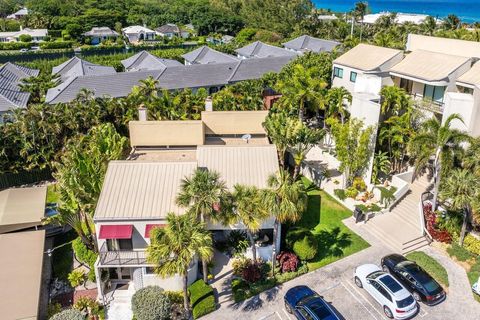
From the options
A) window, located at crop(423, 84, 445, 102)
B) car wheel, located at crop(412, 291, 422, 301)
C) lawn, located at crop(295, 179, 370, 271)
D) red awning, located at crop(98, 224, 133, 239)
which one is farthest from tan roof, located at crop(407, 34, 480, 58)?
red awning, located at crop(98, 224, 133, 239)

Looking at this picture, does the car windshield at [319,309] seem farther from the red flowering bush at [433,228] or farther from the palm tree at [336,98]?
the palm tree at [336,98]

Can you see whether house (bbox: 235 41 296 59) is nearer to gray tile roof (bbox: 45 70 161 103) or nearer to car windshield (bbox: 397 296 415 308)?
gray tile roof (bbox: 45 70 161 103)

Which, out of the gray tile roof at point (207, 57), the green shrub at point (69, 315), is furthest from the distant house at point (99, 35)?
the green shrub at point (69, 315)

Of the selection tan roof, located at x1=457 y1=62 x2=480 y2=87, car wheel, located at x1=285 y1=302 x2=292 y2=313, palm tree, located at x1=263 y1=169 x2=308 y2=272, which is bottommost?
car wheel, located at x1=285 y1=302 x2=292 y2=313

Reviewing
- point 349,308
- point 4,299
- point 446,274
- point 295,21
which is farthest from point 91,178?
point 295,21

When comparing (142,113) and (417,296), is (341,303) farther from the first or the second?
(142,113)

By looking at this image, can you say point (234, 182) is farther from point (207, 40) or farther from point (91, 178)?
point (207, 40)

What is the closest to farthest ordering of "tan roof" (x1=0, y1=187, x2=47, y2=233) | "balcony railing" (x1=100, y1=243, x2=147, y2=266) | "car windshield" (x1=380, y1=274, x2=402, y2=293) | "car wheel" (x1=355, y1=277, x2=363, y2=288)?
"car windshield" (x1=380, y1=274, x2=402, y2=293), "balcony railing" (x1=100, y1=243, x2=147, y2=266), "car wheel" (x1=355, y1=277, x2=363, y2=288), "tan roof" (x1=0, y1=187, x2=47, y2=233)

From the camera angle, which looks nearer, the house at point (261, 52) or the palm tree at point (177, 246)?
the palm tree at point (177, 246)
